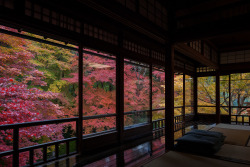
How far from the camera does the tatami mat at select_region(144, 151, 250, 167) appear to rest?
2.21 meters

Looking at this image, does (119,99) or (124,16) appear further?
(119,99)

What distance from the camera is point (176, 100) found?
27.7ft

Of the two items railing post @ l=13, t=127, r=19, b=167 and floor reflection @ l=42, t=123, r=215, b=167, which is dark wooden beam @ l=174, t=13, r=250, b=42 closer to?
floor reflection @ l=42, t=123, r=215, b=167

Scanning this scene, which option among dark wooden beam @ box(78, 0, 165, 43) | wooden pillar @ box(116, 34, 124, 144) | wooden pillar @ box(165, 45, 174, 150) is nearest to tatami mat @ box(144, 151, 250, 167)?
wooden pillar @ box(165, 45, 174, 150)

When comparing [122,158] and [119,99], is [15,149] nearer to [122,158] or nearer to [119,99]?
[122,158]

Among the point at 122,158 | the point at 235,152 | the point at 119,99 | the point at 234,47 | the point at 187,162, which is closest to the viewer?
the point at 187,162

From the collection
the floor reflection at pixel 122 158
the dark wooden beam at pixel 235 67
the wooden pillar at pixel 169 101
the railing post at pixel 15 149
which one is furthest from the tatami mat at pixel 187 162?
the dark wooden beam at pixel 235 67

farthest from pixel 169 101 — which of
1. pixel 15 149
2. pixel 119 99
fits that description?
pixel 15 149

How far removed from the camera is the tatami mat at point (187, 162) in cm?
221

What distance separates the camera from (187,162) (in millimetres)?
2328

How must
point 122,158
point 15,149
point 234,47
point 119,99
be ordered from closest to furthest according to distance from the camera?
point 15,149
point 122,158
point 119,99
point 234,47

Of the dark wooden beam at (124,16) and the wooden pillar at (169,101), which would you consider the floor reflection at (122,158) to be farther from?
the dark wooden beam at (124,16)

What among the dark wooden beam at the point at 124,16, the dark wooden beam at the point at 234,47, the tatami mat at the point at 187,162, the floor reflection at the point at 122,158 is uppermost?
the dark wooden beam at the point at 234,47

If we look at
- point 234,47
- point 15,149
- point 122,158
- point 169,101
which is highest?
point 234,47
